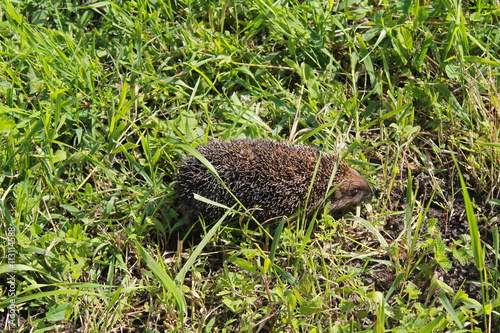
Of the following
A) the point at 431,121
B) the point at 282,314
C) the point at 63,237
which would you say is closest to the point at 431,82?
the point at 431,121

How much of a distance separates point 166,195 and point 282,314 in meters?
1.74

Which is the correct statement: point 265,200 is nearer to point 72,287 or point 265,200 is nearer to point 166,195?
point 166,195

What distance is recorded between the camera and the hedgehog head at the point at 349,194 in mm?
5457

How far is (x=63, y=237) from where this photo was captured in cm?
517

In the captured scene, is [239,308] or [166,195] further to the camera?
[166,195]

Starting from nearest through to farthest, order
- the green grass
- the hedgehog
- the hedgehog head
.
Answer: the green grass < the hedgehog < the hedgehog head

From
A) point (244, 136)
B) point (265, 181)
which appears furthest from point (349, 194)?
point (244, 136)

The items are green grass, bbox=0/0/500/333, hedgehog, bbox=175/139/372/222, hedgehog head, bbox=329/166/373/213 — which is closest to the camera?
green grass, bbox=0/0/500/333

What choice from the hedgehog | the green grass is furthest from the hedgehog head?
the green grass

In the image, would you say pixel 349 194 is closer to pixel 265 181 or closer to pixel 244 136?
pixel 265 181

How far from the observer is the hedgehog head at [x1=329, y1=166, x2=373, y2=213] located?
215 inches

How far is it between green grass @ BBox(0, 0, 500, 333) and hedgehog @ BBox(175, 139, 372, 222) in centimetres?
21

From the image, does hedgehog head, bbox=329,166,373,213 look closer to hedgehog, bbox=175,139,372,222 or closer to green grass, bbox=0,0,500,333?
hedgehog, bbox=175,139,372,222

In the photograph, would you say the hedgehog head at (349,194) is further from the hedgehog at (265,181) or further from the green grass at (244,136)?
the green grass at (244,136)
